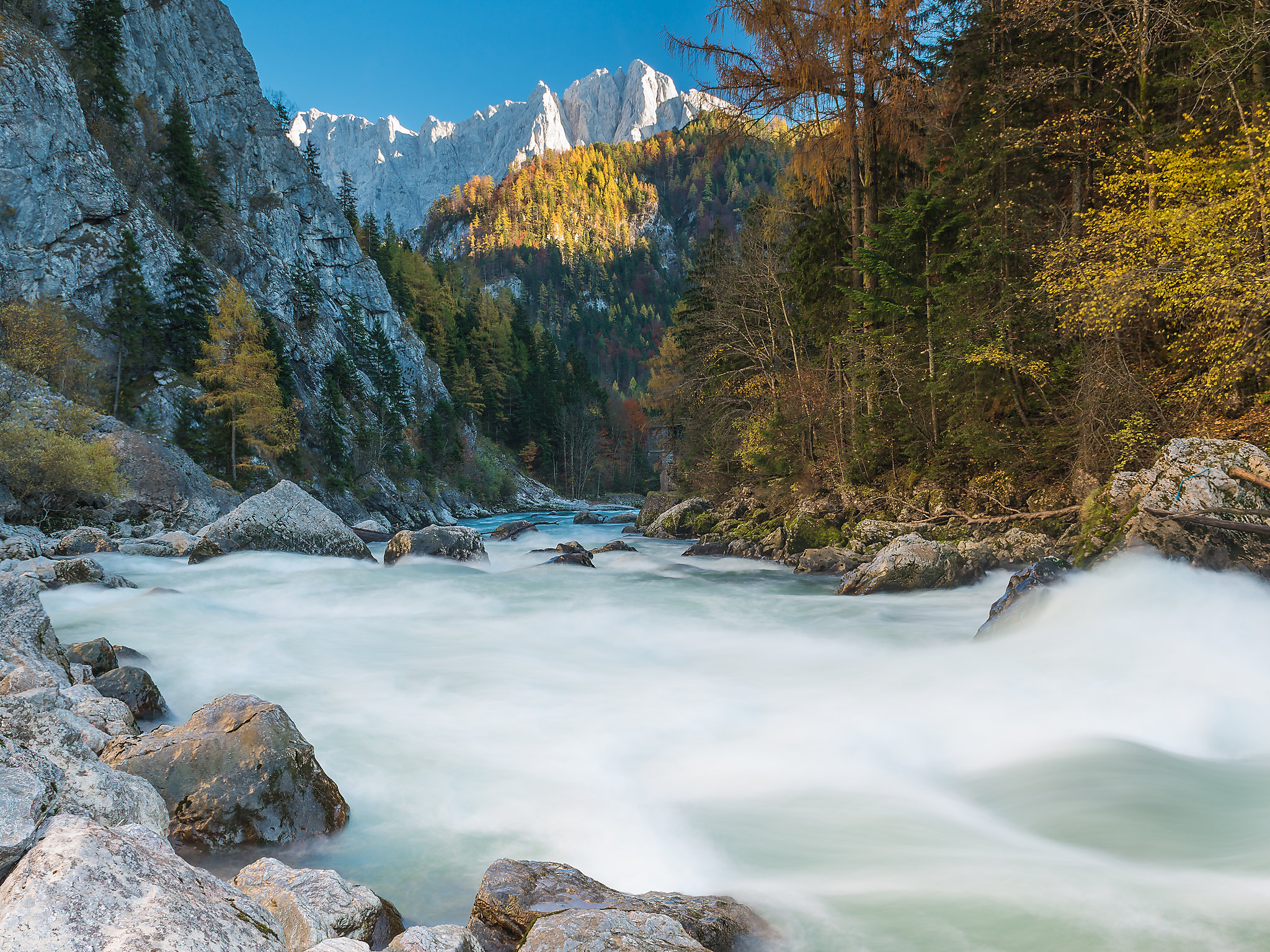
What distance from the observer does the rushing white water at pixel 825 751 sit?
12.3 feet

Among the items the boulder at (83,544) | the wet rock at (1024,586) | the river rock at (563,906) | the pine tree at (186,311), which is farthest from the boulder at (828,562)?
the pine tree at (186,311)

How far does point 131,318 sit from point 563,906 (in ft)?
124

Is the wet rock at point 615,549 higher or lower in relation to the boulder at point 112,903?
lower

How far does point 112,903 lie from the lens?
6.45 feet

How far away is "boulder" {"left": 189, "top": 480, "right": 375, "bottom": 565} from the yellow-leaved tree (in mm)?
14906

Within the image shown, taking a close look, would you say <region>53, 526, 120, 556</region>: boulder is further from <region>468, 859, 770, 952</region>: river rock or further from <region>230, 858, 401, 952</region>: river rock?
<region>468, 859, 770, 952</region>: river rock

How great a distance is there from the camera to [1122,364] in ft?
35.4

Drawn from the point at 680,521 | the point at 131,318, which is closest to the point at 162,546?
the point at 680,521

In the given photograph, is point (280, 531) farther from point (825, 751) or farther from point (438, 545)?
point (825, 751)

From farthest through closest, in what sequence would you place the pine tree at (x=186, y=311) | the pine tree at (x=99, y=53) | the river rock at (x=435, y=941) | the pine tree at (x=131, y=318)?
the pine tree at (x=99, y=53)
the pine tree at (x=186, y=311)
the pine tree at (x=131, y=318)
the river rock at (x=435, y=941)

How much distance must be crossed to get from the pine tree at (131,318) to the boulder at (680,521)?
2456 centimetres

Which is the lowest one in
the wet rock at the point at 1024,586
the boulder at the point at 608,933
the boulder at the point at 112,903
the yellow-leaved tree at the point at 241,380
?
the wet rock at the point at 1024,586

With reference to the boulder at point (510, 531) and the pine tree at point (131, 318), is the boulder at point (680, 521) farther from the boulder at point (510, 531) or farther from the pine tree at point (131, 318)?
the pine tree at point (131, 318)

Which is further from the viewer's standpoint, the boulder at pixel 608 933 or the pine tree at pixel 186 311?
the pine tree at pixel 186 311
